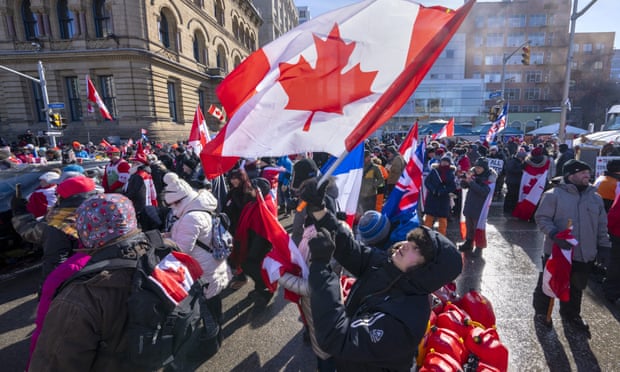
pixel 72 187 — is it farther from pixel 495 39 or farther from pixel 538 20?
pixel 538 20

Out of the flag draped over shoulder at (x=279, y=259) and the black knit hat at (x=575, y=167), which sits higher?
the black knit hat at (x=575, y=167)

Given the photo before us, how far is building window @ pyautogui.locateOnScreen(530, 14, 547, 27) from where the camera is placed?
5266 cm

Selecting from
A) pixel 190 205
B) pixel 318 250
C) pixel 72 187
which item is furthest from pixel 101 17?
pixel 318 250

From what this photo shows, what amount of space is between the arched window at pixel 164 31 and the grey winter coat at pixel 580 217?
27.4 m

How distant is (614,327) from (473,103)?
47.1m

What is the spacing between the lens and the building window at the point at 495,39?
178 ft

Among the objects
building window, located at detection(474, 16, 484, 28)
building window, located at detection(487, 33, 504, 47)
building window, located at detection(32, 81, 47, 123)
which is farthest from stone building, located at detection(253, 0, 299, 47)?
building window, located at detection(487, 33, 504, 47)

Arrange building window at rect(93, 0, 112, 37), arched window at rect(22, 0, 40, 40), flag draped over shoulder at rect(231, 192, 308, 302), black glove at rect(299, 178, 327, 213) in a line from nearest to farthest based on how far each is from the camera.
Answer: black glove at rect(299, 178, 327, 213) < flag draped over shoulder at rect(231, 192, 308, 302) < building window at rect(93, 0, 112, 37) < arched window at rect(22, 0, 40, 40)

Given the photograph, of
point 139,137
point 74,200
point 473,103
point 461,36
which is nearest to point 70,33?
point 139,137

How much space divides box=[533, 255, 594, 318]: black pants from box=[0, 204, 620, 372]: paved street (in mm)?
173

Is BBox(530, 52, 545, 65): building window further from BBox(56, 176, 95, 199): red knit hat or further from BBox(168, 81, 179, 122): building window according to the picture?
BBox(56, 176, 95, 199): red knit hat

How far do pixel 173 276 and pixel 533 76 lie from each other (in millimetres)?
69080

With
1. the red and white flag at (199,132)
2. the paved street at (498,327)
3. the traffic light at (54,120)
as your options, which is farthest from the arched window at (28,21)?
the paved street at (498,327)

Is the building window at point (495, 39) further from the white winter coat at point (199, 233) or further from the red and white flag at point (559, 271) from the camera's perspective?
the white winter coat at point (199, 233)
